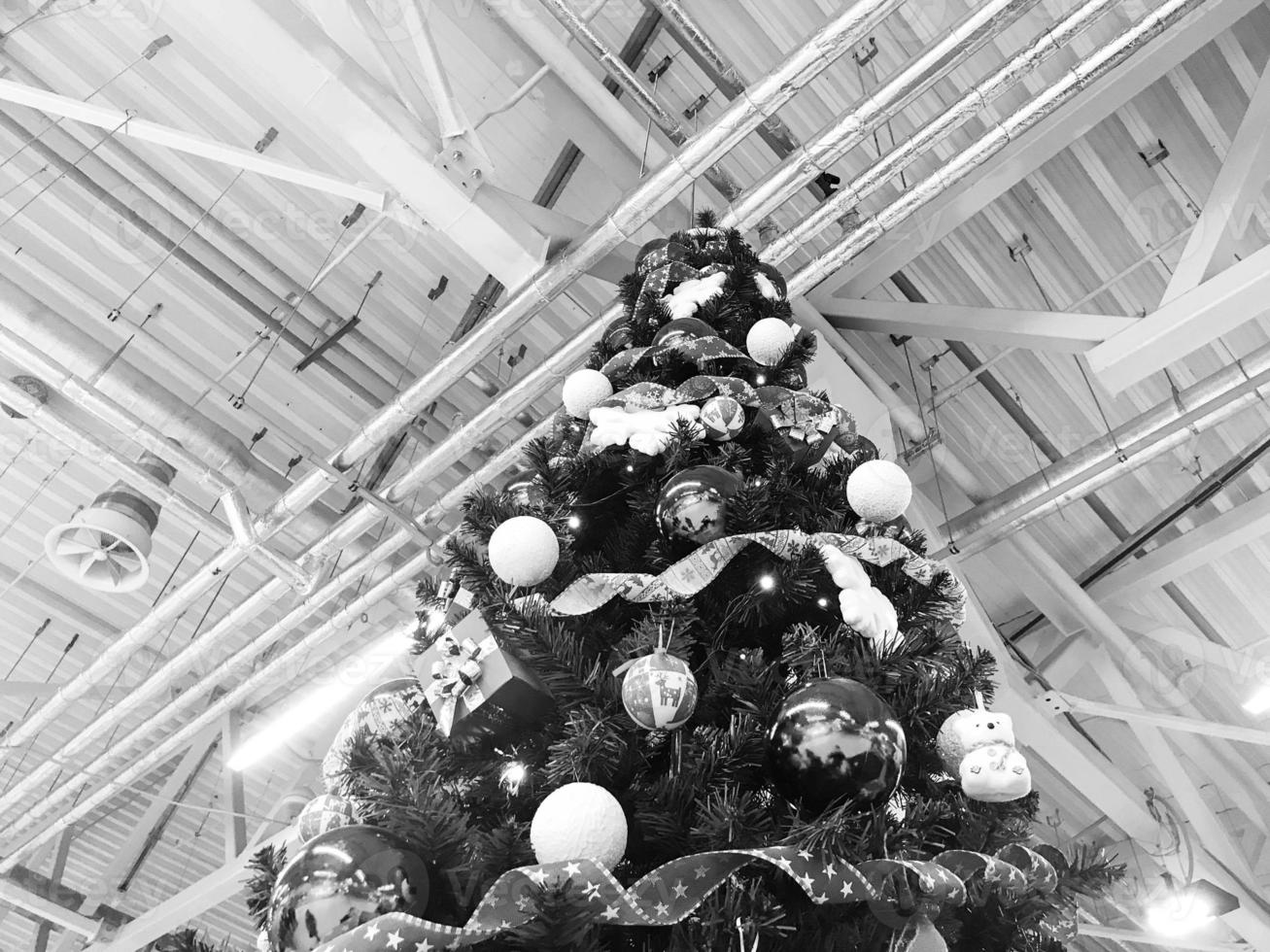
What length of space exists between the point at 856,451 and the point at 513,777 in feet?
2.87

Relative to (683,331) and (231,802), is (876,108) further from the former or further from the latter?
(231,802)

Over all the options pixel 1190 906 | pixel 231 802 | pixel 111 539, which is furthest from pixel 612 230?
pixel 1190 906

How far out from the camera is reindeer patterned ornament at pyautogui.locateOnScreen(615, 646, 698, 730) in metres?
0.98

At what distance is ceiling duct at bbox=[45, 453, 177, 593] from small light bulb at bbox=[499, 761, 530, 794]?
3.60m

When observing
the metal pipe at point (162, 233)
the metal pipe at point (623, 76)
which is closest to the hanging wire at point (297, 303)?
the metal pipe at point (162, 233)

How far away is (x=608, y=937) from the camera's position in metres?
0.94

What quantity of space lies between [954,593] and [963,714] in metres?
0.31

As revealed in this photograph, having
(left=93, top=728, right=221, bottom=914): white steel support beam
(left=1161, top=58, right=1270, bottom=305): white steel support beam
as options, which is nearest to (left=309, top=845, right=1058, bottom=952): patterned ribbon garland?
(left=1161, top=58, right=1270, bottom=305): white steel support beam

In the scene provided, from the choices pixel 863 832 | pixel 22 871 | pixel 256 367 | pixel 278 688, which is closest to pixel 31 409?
pixel 256 367

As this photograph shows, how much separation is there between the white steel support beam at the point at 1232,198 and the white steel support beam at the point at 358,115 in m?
2.46

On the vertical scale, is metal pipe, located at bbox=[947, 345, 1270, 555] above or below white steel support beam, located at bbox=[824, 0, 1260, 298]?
below

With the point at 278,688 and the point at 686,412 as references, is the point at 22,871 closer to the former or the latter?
the point at 278,688

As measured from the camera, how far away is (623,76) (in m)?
3.73

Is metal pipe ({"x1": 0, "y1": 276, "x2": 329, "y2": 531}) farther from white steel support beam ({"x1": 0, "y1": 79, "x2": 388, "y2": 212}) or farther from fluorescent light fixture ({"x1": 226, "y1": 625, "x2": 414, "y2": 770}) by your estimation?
fluorescent light fixture ({"x1": 226, "y1": 625, "x2": 414, "y2": 770})
